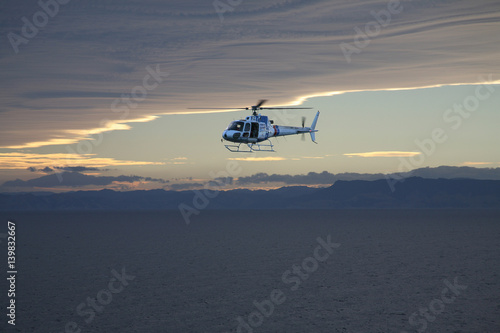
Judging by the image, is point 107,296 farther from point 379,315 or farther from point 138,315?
point 379,315

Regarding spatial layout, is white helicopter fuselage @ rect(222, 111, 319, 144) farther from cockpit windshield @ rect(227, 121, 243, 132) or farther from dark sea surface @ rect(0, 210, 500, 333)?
dark sea surface @ rect(0, 210, 500, 333)

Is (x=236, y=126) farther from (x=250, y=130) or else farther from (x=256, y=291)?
(x=256, y=291)

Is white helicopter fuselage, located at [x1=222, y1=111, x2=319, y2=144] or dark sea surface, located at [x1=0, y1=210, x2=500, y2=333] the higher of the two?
white helicopter fuselage, located at [x1=222, y1=111, x2=319, y2=144]

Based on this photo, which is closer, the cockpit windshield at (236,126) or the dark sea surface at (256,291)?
the dark sea surface at (256,291)

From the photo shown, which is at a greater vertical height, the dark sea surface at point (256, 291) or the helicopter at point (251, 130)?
the helicopter at point (251, 130)

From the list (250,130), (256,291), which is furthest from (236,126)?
(256,291)

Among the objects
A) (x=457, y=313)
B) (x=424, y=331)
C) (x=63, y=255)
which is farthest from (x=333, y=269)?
(x=63, y=255)

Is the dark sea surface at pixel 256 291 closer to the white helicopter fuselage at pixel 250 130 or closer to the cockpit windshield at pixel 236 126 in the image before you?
the white helicopter fuselage at pixel 250 130

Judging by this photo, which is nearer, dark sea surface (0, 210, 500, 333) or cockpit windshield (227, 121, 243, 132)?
dark sea surface (0, 210, 500, 333)
